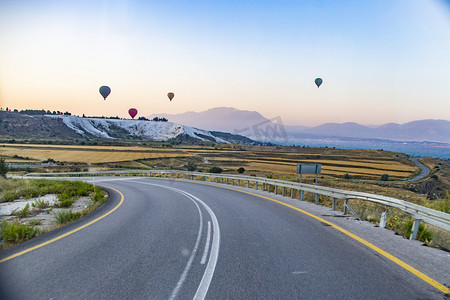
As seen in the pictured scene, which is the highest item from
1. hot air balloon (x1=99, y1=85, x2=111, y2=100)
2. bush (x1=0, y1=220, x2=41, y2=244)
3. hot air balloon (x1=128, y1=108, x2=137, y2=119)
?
hot air balloon (x1=99, y1=85, x2=111, y2=100)

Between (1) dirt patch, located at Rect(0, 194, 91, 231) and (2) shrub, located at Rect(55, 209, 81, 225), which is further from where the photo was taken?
(2) shrub, located at Rect(55, 209, 81, 225)

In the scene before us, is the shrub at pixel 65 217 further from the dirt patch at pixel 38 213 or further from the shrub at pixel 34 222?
the shrub at pixel 34 222

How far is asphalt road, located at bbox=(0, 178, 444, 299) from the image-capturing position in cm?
437

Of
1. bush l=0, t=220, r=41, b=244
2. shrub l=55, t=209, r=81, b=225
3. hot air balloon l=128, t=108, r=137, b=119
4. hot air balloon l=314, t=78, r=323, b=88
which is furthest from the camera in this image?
hot air balloon l=128, t=108, r=137, b=119

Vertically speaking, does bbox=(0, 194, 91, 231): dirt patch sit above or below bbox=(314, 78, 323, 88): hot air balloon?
below

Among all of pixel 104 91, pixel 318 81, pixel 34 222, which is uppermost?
pixel 318 81

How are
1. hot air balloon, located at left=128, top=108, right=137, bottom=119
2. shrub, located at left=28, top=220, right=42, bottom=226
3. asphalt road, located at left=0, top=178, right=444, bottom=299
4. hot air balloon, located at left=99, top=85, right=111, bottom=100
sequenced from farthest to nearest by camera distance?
hot air balloon, located at left=128, top=108, right=137, bottom=119
hot air balloon, located at left=99, top=85, right=111, bottom=100
shrub, located at left=28, top=220, right=42, bottom=226
asphalt road, located at left=0, top=178, right=444, bottom=299

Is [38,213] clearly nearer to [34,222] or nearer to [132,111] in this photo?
[34,222]

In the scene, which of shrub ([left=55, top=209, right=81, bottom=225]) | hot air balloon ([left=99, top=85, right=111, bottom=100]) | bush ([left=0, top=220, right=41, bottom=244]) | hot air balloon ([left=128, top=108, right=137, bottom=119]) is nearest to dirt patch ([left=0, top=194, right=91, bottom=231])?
shrub ([left=55, top=209, right=81, bottom=225])

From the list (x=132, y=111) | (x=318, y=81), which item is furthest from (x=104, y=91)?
(x=318, y=81)

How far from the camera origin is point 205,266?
5.48 m

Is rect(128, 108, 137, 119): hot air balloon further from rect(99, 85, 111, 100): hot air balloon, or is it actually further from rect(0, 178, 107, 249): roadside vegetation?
rect(0, 178, 107, 249): roadside vegetation

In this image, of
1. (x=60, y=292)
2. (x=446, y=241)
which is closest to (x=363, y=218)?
(x=446, y=241)

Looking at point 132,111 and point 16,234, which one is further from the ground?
point 132,111
